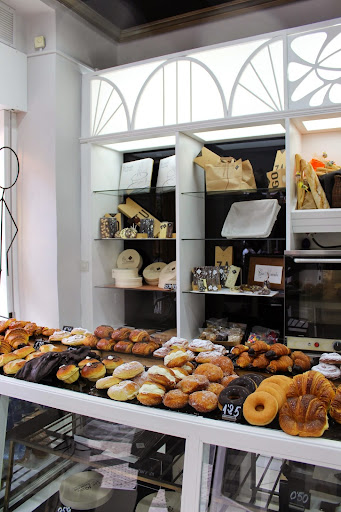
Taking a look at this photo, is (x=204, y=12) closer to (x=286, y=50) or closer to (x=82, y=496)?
(x=286, y=50)

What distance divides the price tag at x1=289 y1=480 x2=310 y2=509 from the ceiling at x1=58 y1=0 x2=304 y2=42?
327 centimetres

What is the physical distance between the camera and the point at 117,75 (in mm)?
3494

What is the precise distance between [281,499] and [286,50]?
103 inches

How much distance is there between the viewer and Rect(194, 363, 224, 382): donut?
4.37 feet

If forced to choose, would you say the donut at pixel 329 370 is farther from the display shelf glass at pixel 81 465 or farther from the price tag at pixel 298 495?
the display shelf glass at pixel 81 465

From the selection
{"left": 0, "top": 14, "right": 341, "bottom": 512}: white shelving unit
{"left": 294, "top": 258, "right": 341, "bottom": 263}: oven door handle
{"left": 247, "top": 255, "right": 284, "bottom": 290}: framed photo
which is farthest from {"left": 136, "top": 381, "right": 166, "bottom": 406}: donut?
{"left": 247, "top": 255, "right": 284, "bottom": 290}: framed photo

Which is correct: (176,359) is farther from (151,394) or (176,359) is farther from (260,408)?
(260,408)

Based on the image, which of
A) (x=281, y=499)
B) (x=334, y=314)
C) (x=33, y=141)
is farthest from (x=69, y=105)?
(x=281, y=499)

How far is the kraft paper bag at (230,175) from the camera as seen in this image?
3.15m

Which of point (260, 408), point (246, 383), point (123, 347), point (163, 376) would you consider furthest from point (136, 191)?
point (260, 408)

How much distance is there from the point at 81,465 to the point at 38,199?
2430mm

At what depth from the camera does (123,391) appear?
1.27 metres

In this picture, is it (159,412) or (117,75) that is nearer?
(159,412)

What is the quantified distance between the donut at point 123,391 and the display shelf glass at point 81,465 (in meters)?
0.12
